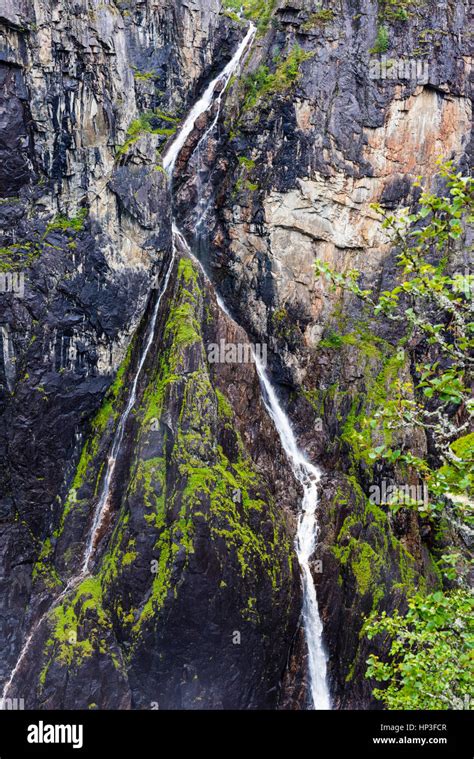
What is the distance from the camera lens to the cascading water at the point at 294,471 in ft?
58.8

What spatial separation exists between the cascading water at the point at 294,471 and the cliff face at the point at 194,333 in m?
0.33

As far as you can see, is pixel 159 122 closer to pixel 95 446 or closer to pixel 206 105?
pixel 206 105

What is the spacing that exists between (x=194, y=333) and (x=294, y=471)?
21.2 feet

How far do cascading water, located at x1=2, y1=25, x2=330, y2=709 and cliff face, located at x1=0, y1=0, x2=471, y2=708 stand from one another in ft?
1.08

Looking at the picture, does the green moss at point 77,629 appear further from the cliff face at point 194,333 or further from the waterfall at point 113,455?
the waterfall at point 113,455

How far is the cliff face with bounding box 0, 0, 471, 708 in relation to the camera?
54.5 ft

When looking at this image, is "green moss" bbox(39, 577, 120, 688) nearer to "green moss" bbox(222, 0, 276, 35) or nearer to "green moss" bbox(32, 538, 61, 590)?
"green moss" bbox(32, 538, 61, 590)

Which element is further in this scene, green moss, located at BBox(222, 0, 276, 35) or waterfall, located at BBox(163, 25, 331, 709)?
green moss, located at BBox(222, 0, 276, 35)

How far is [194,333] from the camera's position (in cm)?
1942

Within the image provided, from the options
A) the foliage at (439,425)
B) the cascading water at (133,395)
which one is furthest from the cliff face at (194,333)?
the foliage at (439,425)

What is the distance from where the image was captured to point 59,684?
51.3 feet

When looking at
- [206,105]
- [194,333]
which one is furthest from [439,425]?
[206,105]

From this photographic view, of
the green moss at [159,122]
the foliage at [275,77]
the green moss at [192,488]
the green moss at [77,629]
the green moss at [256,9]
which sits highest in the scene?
the green moss at [256,9]

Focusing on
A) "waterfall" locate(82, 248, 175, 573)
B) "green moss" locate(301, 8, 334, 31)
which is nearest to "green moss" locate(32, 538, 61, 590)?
"waterfall" locate(82, 248, 175, 573)
